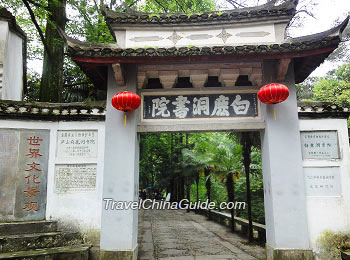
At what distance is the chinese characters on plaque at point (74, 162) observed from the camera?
5609 mm

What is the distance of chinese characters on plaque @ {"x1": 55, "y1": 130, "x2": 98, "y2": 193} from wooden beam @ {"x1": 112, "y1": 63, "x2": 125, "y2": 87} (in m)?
1.12

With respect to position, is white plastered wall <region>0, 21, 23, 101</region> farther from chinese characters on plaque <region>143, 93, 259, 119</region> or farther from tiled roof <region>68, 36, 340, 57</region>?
chinese characters on plaque <region>143, 93, 259, 119</region>

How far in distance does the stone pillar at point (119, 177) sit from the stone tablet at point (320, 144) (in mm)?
3419

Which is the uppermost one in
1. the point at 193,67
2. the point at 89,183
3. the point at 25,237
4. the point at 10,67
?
the point at 10,67

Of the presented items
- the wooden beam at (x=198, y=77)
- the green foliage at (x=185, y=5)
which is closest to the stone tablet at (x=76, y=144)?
the wooden beam at (x=198, y=77)

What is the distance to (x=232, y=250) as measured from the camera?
7.62 m

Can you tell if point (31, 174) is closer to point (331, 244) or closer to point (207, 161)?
point (331, 244)

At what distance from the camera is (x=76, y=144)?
18.8 ft

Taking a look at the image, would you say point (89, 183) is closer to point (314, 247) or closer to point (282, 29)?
point (314, 247)

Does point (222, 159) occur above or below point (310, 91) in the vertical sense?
below

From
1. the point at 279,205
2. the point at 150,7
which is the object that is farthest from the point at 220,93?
the point at 150,7

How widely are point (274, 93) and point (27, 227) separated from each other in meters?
5.21

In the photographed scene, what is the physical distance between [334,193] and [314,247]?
1.09m

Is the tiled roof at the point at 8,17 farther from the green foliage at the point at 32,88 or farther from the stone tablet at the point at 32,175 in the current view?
the green foliage at the point at 32,88
